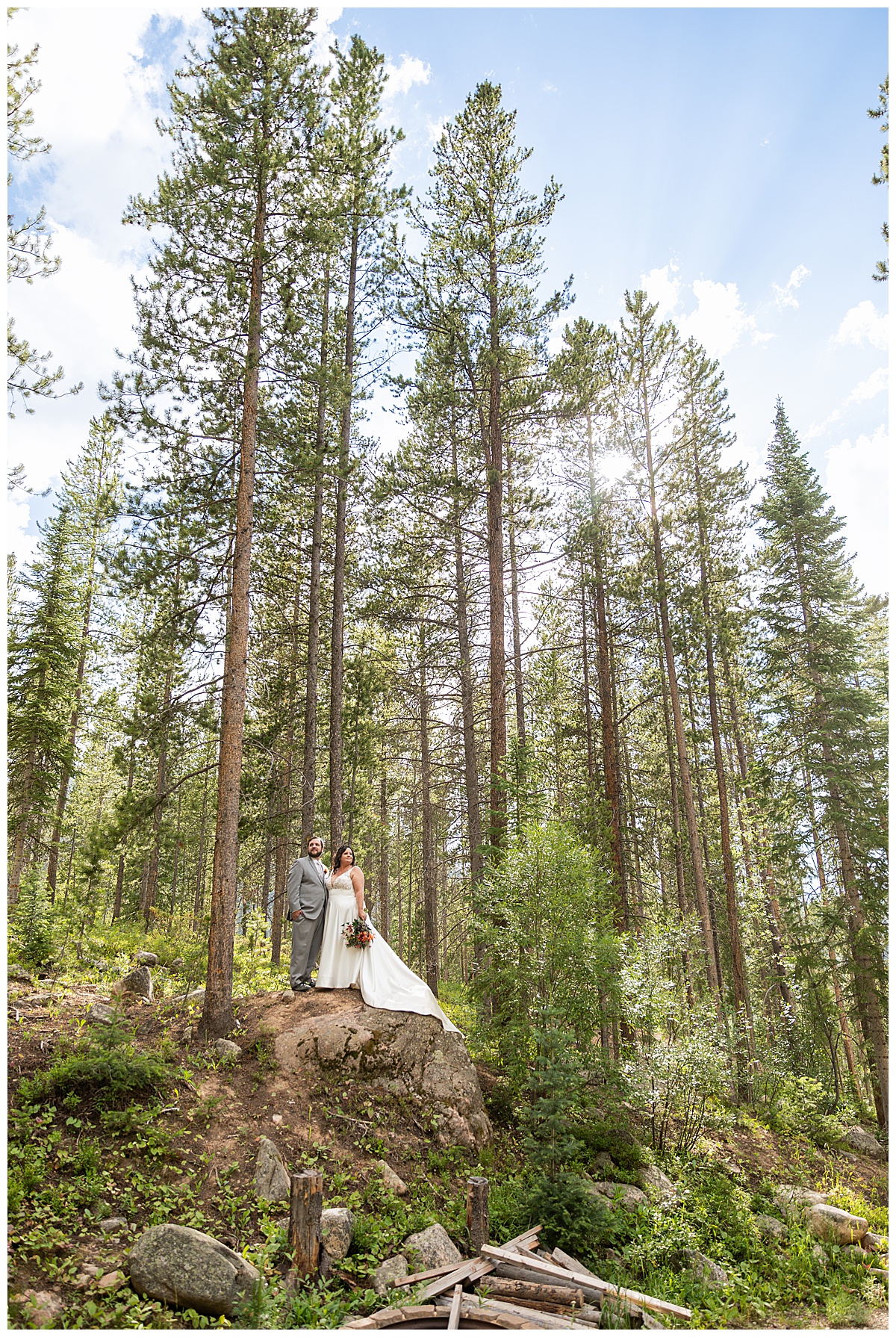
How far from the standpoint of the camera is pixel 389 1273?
18.8ft

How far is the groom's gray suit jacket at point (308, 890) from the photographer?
990 cm

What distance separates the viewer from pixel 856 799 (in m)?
14.5

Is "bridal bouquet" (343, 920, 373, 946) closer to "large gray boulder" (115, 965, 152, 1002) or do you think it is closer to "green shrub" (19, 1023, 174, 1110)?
"green shrub" (19, 1023, 174, 1110)

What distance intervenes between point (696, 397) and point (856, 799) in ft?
37.9

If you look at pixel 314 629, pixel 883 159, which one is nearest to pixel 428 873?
pixel 314 629

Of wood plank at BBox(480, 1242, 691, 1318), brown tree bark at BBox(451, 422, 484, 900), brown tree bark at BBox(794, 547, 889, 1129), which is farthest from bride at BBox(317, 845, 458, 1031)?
brown tree bark at BBox(794, 547, 889, 1129)

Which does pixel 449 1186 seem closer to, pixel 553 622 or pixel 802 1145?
pixel 802 1145

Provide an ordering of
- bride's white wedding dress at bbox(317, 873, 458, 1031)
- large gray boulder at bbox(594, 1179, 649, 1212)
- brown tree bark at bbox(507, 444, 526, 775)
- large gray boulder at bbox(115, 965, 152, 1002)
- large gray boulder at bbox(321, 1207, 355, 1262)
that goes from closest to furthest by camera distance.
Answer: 1. large gray boulder at bbox(321, 1207, 355, 1262)
2. large gray boulder at bbox(594, 1179, 649, 1212)
3. bride's white wedding dress at bbox(317, 873, 458, 1031)
4. large gray boulder at bbox(115, 965, 152, 1002)
5. brown tree bark at bbox(507, 444, 526, 775)

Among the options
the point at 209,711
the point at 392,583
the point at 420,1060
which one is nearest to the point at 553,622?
the point at 392,583

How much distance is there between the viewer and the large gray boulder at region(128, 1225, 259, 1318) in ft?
15.9

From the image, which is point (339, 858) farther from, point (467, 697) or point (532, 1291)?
point (467, 697)

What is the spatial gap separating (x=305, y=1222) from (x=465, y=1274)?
1.47m

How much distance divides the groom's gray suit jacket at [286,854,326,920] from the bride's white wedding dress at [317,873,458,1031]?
20 centimetres

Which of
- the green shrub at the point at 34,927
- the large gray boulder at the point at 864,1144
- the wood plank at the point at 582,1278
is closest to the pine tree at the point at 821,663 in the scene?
the large gray boulder at the point at 864,1144
